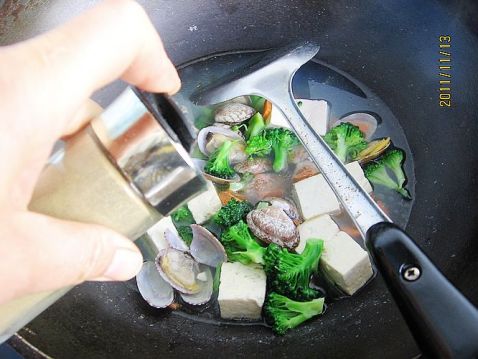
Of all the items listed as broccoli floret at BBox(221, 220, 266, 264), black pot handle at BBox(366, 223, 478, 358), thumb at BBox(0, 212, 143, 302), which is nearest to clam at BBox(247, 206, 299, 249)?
broccoli floret at BBox(221, 220, 266, 264)

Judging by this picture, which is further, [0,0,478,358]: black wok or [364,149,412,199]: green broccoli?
[364,149,412,199]: green broccoli

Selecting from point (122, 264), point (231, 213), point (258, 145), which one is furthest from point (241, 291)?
point (122, 264)

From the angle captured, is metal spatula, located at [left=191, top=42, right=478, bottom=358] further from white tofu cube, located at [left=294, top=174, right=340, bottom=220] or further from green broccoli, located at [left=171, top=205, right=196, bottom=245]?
green broccoli, located at [left=171, top=205, right=196, bottom=245]

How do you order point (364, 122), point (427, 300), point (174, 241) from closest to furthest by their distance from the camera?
point (427, 300) < point (174, 241) < point (364, 122)

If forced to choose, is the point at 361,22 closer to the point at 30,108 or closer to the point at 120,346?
the point at 120,346

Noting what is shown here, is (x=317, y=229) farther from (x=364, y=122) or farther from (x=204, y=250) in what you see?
(x=364, y=122)

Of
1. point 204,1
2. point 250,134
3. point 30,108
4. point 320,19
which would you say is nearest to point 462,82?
point 320,19

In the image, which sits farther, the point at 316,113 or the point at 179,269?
the point at 316,113
